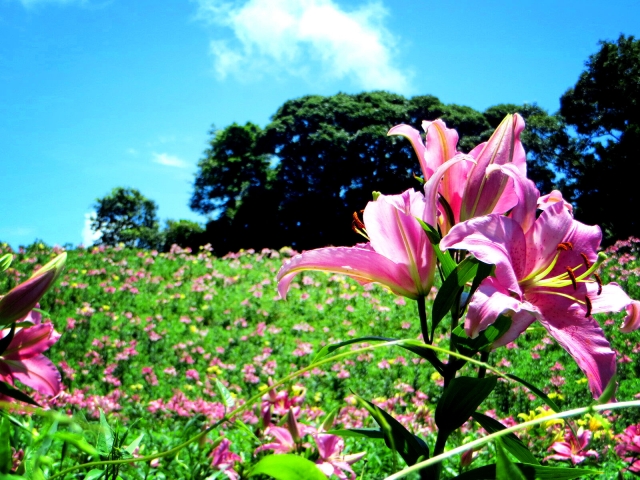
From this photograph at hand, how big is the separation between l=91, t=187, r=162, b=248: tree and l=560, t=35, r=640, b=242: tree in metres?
23.8

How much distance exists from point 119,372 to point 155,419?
1.44m

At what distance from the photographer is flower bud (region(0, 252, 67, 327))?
0.61 m

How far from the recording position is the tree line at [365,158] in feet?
58.7

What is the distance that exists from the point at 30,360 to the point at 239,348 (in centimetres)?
538

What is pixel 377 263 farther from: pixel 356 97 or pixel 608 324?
pixel 356 97

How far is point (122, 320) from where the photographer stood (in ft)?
21.7

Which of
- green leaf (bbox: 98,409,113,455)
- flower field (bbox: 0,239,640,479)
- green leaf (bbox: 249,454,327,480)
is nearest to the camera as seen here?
green leaf (bbox: 249,454,327,480)

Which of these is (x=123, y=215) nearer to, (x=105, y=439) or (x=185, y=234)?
(x=185, y=234)

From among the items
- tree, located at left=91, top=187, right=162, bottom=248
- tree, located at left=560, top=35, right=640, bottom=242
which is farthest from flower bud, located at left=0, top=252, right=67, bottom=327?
tree, located at left=91, top=187, right=162, bottom=248

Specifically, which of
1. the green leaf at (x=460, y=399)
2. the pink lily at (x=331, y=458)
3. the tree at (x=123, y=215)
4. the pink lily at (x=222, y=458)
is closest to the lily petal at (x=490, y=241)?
the green leaf at (x=460, y=399)

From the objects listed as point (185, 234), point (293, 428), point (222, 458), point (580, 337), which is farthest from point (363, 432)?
point (185, 234)

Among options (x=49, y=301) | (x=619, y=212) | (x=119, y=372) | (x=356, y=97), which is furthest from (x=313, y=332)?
(x=356, y=97)

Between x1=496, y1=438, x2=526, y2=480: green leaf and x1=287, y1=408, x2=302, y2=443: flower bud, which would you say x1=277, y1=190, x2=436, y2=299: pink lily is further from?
x1=287, y1=408, x2=302, y2=443: flower bud

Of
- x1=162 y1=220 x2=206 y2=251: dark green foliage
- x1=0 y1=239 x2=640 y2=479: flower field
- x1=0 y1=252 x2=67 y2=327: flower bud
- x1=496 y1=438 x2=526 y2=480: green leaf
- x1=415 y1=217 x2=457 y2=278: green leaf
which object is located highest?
x1=162 y1=220 x2=206 y2=251: dark green foliage
